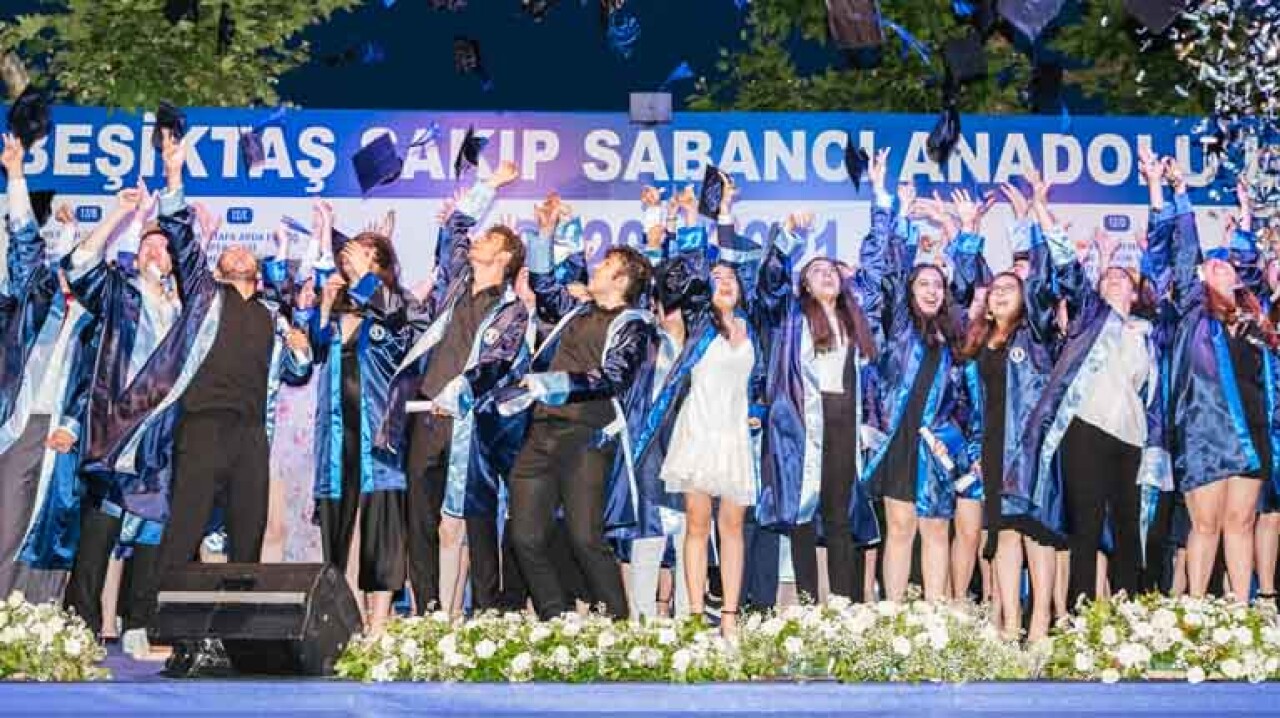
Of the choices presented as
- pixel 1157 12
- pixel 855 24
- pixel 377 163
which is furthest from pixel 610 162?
pixel 1157 12

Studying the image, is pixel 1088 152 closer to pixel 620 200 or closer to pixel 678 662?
pixel 620 200

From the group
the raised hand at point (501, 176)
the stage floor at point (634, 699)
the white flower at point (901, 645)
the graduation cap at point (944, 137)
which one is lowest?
the stage floor at point (634, 699)

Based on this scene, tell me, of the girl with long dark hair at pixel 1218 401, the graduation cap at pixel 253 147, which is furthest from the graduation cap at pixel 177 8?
the girl with long dark hair at pixel 1218 401

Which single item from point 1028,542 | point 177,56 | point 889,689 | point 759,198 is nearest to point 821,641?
point 889,689

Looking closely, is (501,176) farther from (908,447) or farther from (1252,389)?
(1252,389)

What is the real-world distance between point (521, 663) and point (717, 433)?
2.46 metres

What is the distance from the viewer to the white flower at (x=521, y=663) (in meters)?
3.97

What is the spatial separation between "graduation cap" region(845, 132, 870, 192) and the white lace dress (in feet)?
5.95

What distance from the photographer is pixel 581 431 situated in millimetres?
5863

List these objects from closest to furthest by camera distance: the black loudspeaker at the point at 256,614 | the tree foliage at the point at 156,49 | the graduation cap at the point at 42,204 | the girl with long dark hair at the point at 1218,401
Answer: the black loudspeaker at the point at 256,614 → the girl with long dark hair at the point at 1218,401 → the graduation cap at the point at 42,204 → the tree foliage at the point at 156,49

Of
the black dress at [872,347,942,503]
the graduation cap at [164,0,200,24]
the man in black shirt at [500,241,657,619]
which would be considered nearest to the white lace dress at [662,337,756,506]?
the man in black shirt at [500,241,657,619]

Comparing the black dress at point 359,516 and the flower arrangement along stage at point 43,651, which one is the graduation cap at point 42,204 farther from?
the flower arrangement along stage at point 43,651

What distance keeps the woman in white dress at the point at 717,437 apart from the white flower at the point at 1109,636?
2142mm

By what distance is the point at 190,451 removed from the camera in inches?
235
